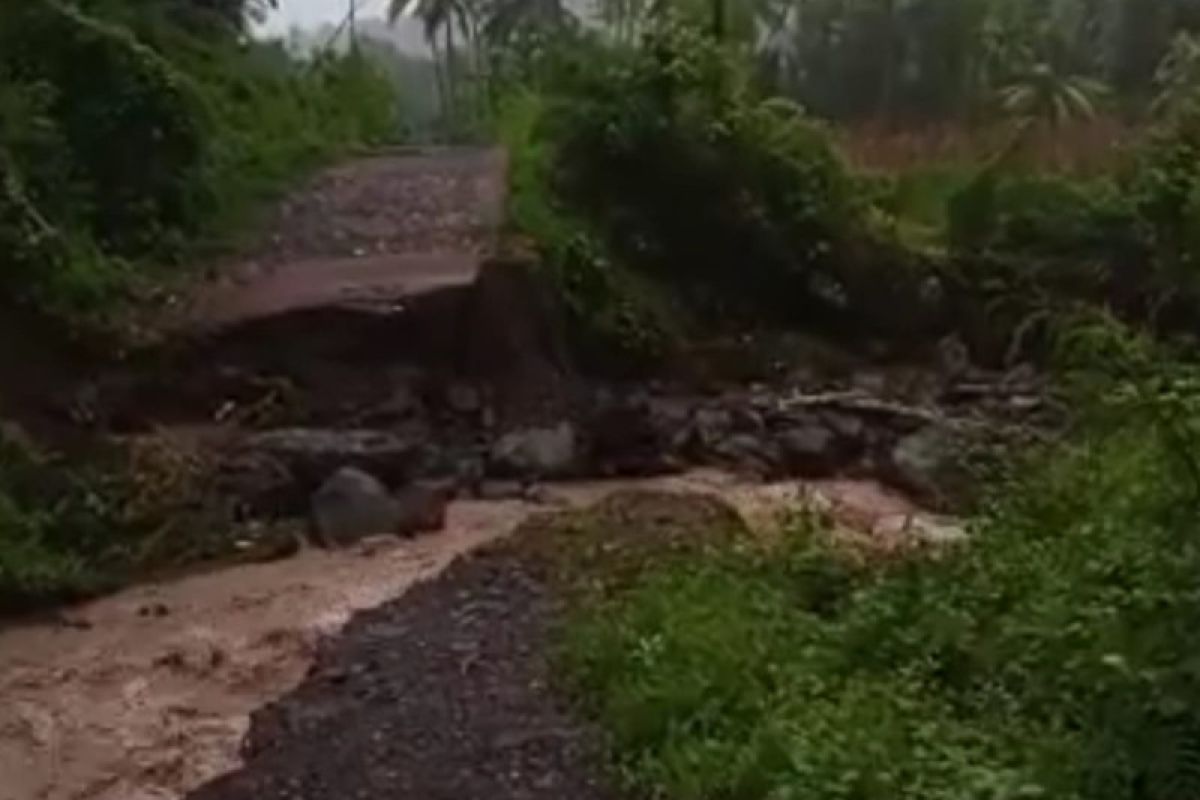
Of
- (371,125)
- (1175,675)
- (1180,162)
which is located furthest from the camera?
(371,125)

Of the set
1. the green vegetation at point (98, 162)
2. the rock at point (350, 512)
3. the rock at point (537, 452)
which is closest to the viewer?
the rock at point (350, 512)

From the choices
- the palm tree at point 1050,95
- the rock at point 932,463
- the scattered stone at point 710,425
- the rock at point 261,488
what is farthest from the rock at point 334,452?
the palm tree at point 1050,95

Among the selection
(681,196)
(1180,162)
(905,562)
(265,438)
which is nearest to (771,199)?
(681,196)

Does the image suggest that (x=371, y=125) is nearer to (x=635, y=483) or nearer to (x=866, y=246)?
(x=866, y=246)

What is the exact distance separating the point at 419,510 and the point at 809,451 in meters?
2.95

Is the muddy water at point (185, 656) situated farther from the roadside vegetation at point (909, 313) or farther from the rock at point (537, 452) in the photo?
the roadside vegetation at point (909, 313)

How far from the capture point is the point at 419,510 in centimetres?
1223

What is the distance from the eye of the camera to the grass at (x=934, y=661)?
594 cm

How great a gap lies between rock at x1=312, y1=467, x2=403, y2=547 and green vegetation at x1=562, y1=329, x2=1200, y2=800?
2.81 metres

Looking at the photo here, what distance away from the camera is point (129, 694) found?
9.39 metres

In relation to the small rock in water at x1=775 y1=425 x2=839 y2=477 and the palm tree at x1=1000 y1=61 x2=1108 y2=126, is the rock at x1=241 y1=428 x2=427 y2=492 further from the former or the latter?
the palm tree at x1=1000 y1=61 x2=1108 y2=126

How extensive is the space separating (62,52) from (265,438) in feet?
13.4

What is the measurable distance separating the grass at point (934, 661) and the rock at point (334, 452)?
3350mm

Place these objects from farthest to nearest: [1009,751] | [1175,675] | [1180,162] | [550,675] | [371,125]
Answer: [371,125] < [1180,162] < [550,675] < [1009,751] < [1175,675]
